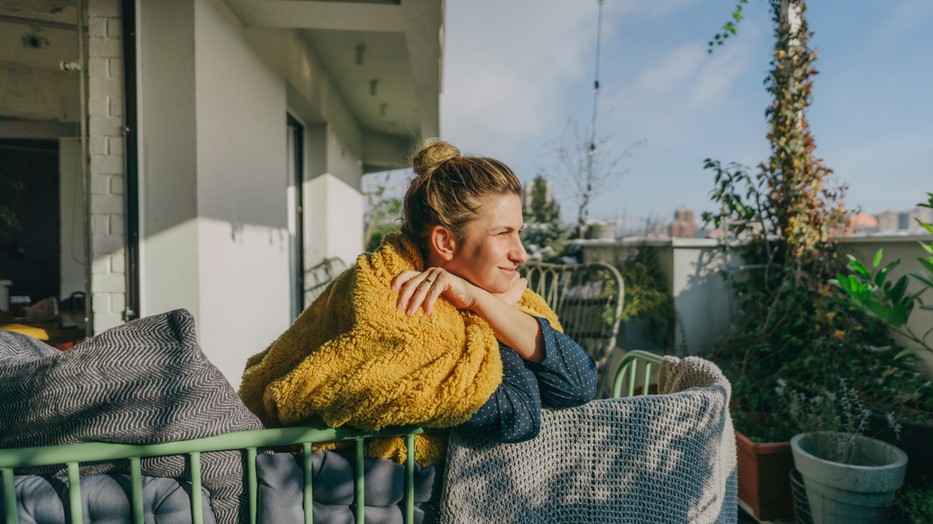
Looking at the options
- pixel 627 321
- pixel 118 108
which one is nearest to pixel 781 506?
pixel 627 321

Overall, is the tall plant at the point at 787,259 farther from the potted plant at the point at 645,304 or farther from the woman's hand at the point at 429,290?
the woman's hand at the point at 429,290

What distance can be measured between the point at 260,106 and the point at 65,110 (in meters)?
1.35

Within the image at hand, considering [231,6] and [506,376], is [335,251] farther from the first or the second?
[506,376]

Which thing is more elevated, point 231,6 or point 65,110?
point 231,6

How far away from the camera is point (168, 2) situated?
2488 millimetres

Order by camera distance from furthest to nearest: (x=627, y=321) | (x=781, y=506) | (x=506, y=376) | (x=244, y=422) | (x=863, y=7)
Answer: (x=863, y=7) < (x=627, y=321) < (x=781, y=506) < (x=506, y=376) < (x=244, y=422)

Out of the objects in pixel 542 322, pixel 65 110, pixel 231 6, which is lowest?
pixel 542 322

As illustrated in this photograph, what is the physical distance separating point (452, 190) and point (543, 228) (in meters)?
4.97

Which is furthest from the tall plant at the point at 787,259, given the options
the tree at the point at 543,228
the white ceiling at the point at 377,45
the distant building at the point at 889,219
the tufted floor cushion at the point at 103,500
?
the distant building at the point at 889,219

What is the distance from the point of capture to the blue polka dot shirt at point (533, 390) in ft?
3.22

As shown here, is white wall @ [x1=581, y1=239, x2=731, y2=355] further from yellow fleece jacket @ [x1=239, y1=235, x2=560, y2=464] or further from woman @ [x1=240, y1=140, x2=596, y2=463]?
yellow fleece jacket @ [x1=239, y1=235, x2=560, y2=464]

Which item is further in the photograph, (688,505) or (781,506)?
(781,506)

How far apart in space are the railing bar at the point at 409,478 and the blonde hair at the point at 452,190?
1.38ft

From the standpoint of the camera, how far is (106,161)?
7.97ft
